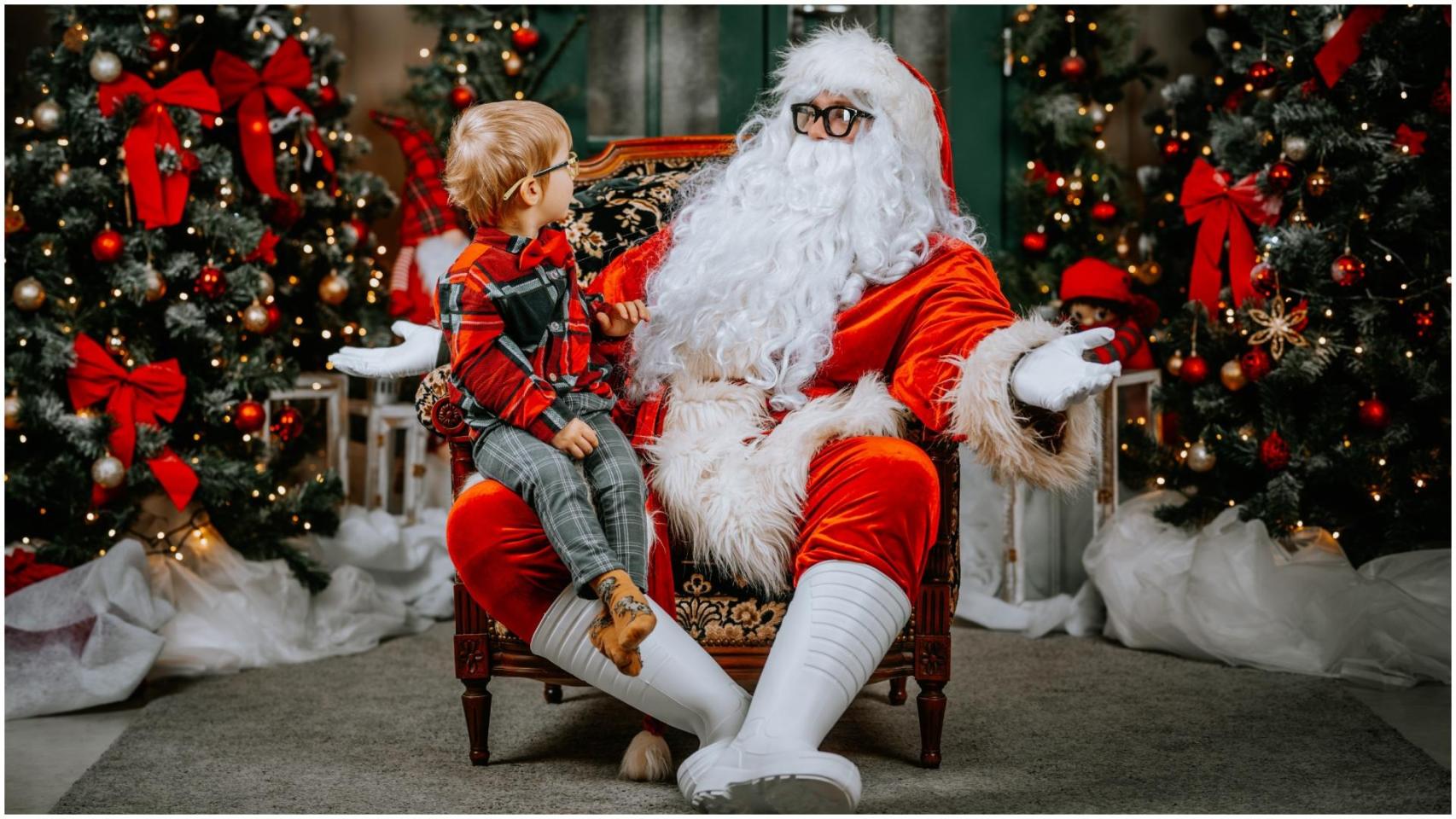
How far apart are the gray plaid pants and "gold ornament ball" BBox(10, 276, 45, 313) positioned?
1523 millimetres

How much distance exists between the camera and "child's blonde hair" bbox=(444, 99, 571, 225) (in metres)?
2.17

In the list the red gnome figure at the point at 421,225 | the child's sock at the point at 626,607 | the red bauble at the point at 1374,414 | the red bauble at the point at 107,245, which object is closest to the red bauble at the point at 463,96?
the red gnome figure at the point at 421,225

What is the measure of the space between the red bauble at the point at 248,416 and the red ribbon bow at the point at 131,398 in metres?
0.14

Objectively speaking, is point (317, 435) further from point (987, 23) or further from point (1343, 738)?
point (1343, 738)

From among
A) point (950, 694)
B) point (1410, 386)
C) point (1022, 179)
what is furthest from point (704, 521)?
point (1022, 179)

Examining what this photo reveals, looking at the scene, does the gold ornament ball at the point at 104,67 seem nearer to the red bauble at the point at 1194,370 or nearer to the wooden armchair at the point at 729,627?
the wooden armchair at the point at 729,627

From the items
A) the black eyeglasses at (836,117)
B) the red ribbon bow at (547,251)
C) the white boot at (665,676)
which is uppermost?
the black eyeglasses at (836,117)

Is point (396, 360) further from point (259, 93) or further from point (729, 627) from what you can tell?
point (259, 93)

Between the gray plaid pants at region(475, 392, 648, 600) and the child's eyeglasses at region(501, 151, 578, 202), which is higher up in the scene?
the child's eyeglasses at region(501, 151, 578, 202)

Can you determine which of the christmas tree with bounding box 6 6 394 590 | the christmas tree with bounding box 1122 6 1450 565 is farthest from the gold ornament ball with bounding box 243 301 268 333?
the christmas tree with bounding box 1122 6 1450 565

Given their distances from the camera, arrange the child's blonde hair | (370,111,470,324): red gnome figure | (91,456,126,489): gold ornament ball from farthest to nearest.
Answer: (370,111,470,324): red gnome figure → (91,456,126,489): gold ornament ball → the child's blonde hair

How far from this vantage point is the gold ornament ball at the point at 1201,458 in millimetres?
3473

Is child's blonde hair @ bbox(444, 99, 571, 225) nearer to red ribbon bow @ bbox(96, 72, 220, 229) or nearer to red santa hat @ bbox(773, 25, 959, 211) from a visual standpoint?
red santa hat @ bbox(773, 25, 959, 211)

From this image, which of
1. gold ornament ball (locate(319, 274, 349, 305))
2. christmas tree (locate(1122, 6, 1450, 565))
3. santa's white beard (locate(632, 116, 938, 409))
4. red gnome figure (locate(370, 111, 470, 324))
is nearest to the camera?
santa's white beard (locate(632, 116, 938, 409))
